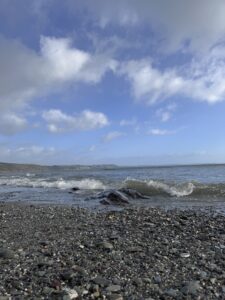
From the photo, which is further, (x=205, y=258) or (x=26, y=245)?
(x=26, y=245)

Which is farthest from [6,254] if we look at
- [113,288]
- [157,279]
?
[157,279]

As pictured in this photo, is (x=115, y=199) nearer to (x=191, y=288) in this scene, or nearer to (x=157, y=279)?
(x=157, y=279)

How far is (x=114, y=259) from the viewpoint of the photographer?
26.3 ft

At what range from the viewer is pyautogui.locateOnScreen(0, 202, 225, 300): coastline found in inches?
252

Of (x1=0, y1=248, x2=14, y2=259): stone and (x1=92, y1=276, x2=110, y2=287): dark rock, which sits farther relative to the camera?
(x1=0, y1=248, x2=14, y2=259): stone

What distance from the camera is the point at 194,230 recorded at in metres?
11.3

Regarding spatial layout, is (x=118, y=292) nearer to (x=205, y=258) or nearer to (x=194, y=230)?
(x=205, y=258)

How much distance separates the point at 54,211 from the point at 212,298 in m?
11.0

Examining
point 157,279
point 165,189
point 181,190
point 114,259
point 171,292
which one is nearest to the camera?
point 171,292

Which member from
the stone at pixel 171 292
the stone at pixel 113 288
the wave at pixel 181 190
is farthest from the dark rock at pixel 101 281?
the wave at pixel 181 190

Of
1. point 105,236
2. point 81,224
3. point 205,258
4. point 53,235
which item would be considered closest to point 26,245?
point 53,235

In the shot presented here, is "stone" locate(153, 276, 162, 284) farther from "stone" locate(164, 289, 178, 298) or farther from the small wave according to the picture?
the small wave

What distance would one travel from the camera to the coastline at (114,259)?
6402 millimetres

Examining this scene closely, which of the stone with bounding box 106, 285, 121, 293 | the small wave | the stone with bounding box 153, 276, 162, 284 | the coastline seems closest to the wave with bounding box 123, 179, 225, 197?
the small wave
